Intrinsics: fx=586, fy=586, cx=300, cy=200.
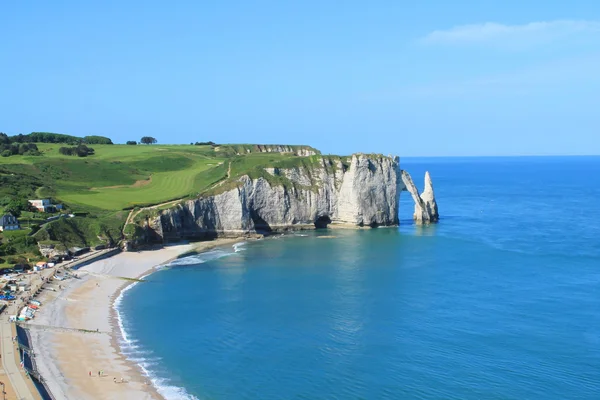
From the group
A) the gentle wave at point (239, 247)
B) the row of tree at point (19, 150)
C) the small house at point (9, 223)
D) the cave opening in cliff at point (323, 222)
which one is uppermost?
the row of tree at point (19, 150)

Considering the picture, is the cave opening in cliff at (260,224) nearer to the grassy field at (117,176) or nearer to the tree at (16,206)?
the grassy field at (117,176)

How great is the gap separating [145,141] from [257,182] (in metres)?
109

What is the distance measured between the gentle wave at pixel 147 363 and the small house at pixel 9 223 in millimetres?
28398

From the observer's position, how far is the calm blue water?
122ft

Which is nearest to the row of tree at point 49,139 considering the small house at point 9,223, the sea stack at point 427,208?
the small house at point 9,223

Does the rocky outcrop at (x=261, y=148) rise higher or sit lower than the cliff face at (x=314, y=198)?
higher

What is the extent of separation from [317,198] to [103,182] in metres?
38.7

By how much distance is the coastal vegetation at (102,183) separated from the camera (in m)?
72.9

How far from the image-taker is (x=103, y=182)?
105 meters

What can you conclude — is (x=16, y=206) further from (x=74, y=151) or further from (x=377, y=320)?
(x=74, y=151)

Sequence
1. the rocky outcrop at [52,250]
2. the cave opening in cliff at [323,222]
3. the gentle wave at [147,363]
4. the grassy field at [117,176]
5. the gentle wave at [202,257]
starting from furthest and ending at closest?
the cave opening in cliff at [323,222] → the grassy field at [117,176] → the gentle wave at [202,257] → the rocky outcrop at [52,250] → the gentle wave at [147,363]

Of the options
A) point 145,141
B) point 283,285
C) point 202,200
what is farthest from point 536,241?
point 145,141

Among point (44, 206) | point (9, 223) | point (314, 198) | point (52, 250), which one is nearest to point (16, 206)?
point (44, 206)

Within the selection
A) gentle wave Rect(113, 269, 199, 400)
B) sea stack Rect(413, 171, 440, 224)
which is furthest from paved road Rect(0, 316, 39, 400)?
sea stack Rect(413, 171, 440, 224)
